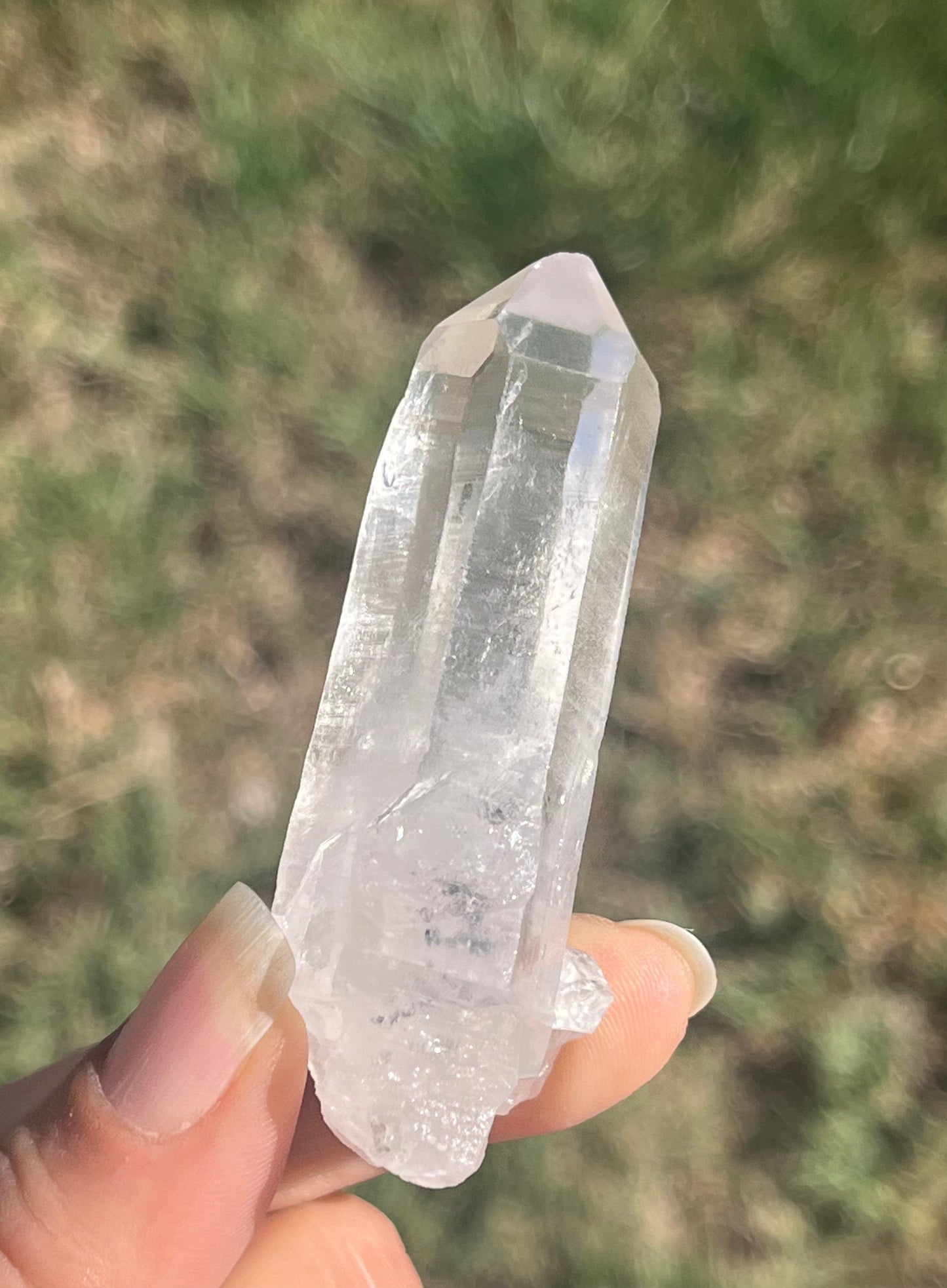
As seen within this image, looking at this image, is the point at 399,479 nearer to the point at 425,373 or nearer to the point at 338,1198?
the point at 425,373

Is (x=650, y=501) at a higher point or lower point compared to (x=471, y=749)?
higher

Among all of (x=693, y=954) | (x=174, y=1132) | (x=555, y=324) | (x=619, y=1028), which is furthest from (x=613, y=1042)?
(x=555, y=324)

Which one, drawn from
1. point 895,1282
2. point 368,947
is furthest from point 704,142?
point 895,1282

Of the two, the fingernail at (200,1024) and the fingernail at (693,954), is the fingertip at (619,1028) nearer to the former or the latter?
the fingernail at (693,954)

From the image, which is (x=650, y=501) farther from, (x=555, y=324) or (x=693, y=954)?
(x=555, y=324)

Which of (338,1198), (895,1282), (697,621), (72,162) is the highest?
(72,162)
